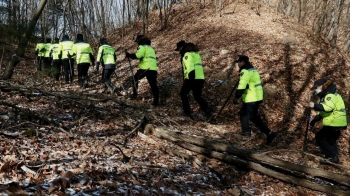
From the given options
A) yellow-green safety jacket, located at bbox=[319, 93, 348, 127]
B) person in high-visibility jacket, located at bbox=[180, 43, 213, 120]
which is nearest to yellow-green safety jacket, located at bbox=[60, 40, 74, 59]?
person in high-visibility jacket, located at bbox=[180, 43, 213, 120]

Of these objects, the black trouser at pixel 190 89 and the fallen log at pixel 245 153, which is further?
the black trouser at pixel 190 89

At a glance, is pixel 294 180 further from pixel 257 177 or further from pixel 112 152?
pixel 112 152

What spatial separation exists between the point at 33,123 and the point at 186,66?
4.37 meters

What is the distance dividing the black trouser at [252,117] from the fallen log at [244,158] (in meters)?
2.16

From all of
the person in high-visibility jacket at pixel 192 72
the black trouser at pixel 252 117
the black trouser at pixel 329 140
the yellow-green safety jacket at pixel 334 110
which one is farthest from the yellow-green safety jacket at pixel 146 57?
the black trouser at pixel 329 140

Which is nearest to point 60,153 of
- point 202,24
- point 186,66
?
point 186,66

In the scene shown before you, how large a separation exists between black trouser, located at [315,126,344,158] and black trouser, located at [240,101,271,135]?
1.21 metres

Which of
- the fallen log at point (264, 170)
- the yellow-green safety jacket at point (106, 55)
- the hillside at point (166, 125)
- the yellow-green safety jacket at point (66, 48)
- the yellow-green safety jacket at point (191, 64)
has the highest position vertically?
the yellow-green safety jacket at point (66, 48)

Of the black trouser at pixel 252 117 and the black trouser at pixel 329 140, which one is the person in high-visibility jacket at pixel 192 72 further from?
the black trouser at pixel 329 140

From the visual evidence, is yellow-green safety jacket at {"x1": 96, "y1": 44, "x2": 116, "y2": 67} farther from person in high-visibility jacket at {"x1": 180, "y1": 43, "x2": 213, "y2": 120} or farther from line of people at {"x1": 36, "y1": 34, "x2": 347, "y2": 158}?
person in high-visibility jacket at {"x1": 180, "y1": 43, "x2": 213, "y2": 120}

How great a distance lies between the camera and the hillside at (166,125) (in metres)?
4.07

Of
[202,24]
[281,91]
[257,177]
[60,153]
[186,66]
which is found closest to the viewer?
[60,153]

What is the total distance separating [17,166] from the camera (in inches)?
148

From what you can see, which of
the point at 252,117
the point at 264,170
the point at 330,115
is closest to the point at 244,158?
the point at 264,170
